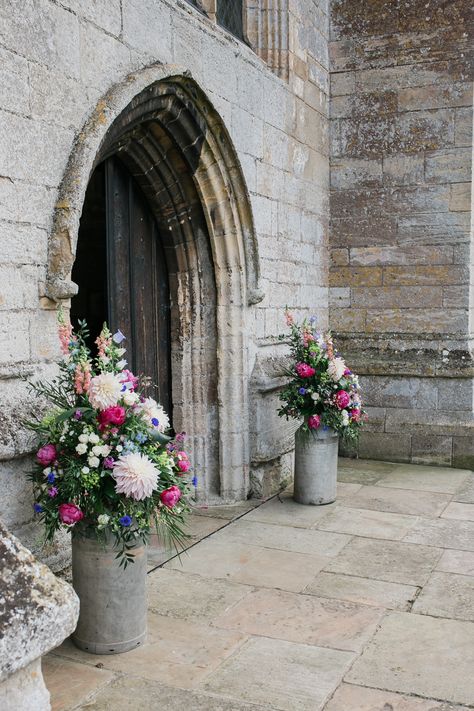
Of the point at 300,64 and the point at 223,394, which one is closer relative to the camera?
the point at 223,394

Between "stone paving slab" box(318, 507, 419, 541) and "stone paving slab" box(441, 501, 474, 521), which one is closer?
"stone paving slab" box(318, 507, 419, 541)

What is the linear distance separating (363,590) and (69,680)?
1.54 meters

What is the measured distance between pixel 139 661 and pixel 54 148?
7.18 feet

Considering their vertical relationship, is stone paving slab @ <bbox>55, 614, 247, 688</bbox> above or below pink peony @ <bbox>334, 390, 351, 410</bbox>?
below

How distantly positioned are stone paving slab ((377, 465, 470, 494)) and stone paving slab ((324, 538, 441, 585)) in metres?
1.40

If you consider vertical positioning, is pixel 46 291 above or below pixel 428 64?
below

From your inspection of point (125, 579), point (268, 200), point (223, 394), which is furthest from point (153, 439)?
point (268, 200)

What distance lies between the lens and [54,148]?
350 cm

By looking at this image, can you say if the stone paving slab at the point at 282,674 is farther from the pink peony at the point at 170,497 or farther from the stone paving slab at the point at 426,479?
the stone paving slab at the point at 426,479

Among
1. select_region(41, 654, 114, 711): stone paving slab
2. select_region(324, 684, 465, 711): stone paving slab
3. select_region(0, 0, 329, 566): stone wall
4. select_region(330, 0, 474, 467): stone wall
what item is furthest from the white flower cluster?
select_region(330, 0, 474, 467): stone wall

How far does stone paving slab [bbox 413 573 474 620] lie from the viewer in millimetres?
3584

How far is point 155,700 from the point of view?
2.80 m

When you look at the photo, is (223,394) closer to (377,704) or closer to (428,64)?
(377,704)

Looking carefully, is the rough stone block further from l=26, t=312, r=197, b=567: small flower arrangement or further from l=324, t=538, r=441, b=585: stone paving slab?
l=26, t=312, r=197, b=567: small flower arrangement
